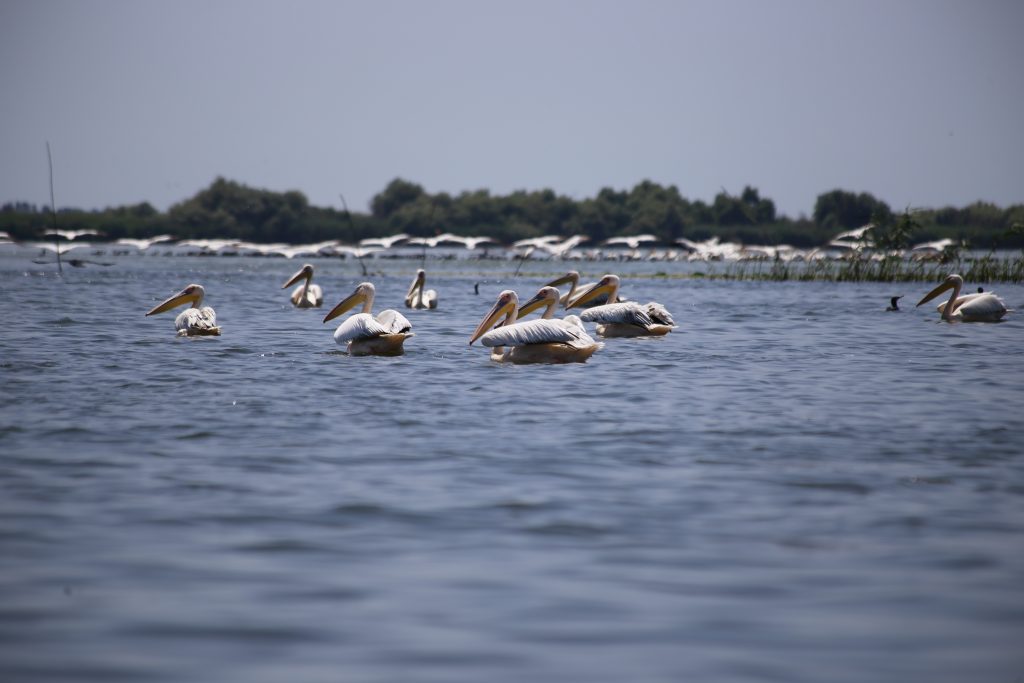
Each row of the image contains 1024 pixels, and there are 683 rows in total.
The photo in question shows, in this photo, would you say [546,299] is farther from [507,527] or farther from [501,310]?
[507,527]

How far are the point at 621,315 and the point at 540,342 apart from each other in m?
3.82

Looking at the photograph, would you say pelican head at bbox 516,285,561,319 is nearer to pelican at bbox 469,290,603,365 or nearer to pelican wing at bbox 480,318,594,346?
pelican at bbox 469,290,603,365

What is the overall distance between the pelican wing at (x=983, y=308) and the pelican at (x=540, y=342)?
9.47 meters

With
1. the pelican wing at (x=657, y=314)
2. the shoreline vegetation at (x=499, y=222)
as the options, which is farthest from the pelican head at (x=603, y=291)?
the shoreline vegetation at (x=499, y=222)

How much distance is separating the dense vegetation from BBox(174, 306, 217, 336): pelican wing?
95.8m

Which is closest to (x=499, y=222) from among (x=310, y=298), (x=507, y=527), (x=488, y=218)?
(x=488, y=218)

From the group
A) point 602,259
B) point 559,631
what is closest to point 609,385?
point 559,631

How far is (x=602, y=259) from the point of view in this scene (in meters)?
84.0

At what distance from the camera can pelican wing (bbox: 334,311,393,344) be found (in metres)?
12.4

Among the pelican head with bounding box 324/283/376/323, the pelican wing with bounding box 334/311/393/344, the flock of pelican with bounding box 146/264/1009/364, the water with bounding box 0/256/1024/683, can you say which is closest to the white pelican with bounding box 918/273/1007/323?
the flock of pelican with bounding box 146/264/1009/364

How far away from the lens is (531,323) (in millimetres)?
11820

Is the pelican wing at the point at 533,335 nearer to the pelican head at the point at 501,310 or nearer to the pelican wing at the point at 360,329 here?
the pelican head at the point at 501,310

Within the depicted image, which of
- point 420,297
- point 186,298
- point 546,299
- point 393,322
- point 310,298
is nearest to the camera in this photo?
point 393,322

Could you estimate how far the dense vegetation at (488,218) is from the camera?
11406 centimetres
